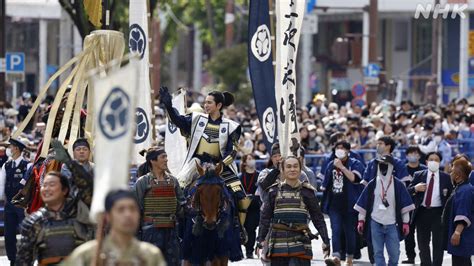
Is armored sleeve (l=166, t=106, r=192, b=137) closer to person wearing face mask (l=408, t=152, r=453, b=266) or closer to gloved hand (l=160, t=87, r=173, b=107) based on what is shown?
gloved hand (l=160, t=87, r=173, b=107)

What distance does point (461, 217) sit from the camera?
1529 centimetres

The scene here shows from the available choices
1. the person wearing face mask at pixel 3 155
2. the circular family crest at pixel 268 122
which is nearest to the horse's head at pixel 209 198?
the circular family crest at pixel 268 122

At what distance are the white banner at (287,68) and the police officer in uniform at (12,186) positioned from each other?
127 inches

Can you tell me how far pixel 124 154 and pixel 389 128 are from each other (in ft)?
69.3

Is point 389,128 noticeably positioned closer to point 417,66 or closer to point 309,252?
point 309,252

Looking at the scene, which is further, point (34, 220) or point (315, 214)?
point (315, 214)

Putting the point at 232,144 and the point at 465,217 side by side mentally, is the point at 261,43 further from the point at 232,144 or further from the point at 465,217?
the point at 465,217

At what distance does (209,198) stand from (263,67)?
314cm

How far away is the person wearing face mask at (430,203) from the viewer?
16828mm

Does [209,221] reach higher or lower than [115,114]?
lower

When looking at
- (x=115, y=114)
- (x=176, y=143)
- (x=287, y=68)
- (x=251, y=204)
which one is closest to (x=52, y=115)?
(x=287, y=68)

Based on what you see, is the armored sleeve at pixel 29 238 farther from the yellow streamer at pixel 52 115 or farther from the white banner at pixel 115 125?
the yellow streamer at pixel 52 115

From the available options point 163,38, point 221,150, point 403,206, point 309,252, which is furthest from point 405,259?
point 163,38

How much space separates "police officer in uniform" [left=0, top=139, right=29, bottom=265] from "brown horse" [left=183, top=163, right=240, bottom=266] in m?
2.77
